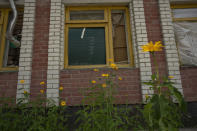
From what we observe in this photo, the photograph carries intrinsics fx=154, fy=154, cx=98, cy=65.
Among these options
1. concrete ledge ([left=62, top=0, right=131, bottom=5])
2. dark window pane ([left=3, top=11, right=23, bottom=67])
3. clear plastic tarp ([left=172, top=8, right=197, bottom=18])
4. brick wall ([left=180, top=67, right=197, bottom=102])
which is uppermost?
concrete ledge ([left=62, top=0, right=131, bottom=5])

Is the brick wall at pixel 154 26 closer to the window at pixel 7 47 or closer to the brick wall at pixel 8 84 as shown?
the brick wall at pixel 8 84

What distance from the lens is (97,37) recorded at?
158 inches

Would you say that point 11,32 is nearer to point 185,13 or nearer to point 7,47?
point 7,47

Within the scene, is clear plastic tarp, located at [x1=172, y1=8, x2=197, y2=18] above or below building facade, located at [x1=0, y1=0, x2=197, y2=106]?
above

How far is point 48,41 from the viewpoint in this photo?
3.67 metres

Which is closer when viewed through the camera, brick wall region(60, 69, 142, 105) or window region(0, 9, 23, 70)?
brick wall region(60, 69, 142, 105)

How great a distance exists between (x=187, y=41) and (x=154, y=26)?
930 millimetres

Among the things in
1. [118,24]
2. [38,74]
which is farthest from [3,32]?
[118,24]

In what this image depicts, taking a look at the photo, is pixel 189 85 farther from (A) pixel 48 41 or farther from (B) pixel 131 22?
(A) pixel 48 41

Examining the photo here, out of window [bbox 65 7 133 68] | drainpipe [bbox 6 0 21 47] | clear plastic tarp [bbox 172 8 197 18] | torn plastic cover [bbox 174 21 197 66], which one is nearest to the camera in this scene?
drainpipe [bbox 6 0 21 47]

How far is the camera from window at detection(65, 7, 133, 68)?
3871 millimetres

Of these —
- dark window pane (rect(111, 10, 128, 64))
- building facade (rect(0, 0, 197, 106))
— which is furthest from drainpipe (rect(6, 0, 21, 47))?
dark window pane (rect(111, 10, 128, 64))

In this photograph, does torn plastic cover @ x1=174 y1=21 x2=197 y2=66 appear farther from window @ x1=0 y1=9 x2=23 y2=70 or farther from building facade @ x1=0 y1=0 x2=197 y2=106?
window @ x1=0 y1=9 x2=23 y2=70

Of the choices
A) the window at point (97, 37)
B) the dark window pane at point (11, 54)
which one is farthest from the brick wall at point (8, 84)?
the window at point (97, 37)
